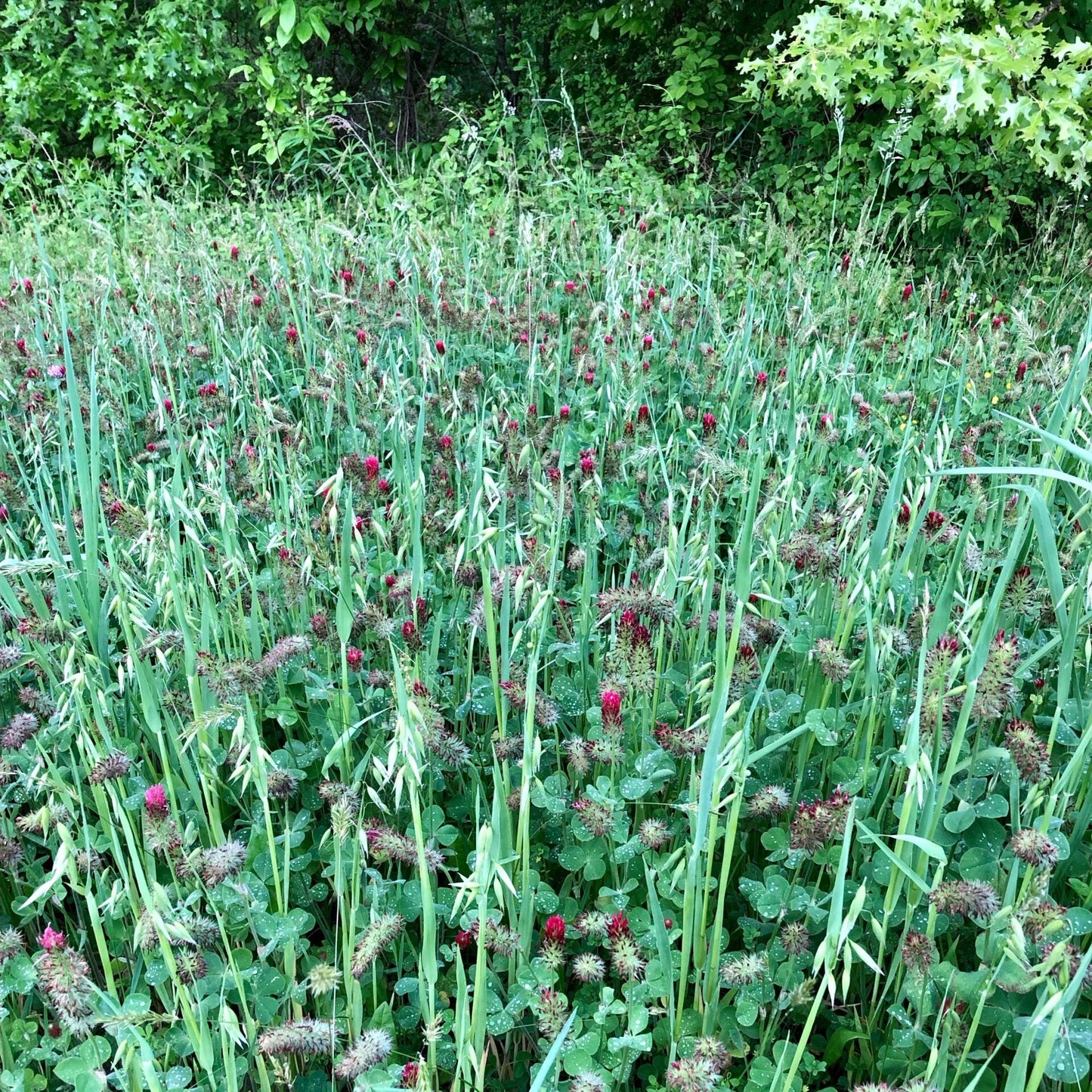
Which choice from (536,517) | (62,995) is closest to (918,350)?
(536,517)

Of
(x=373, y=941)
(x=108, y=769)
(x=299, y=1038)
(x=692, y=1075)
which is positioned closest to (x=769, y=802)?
(x=692, y=1075)

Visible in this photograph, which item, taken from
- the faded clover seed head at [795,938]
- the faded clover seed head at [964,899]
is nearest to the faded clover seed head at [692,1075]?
the faded clover seed head at [795,938]

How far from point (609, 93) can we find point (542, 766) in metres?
6.58

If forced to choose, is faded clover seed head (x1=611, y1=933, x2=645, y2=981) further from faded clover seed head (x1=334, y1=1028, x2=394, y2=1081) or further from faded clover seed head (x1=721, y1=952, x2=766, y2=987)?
faded clover seed head (x1=334, y1=1028, x2=394, y2=1081)

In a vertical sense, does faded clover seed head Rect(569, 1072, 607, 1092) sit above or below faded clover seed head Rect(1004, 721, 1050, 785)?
below

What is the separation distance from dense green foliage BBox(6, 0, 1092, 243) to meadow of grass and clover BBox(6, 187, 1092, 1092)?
2303 mm

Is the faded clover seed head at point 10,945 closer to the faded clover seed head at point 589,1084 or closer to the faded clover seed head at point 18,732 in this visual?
the faded clover seed head at point 18,732

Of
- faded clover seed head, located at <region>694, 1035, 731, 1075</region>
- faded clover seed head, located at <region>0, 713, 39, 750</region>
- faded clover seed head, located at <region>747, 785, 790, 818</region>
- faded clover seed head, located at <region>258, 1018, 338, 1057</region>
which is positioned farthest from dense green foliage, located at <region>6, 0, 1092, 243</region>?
faded clover seed head, located at <region>258, 1018, 338, 1057</region>

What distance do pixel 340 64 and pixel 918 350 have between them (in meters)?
6.75

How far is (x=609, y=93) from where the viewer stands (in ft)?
23.0

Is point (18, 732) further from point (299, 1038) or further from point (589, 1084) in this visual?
point (589, 1084)

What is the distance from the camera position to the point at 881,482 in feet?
7.40

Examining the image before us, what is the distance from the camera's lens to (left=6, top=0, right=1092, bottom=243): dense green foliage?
4.13 metres

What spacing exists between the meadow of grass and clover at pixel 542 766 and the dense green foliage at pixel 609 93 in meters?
2.30
